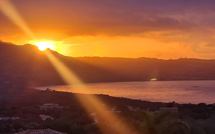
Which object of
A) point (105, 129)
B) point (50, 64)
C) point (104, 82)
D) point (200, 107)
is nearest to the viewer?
point (105, 129)

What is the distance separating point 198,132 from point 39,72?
507 feet

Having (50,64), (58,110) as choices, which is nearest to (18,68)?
(50,64)

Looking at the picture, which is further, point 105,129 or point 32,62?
point 32,62

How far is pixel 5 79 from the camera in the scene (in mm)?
137625

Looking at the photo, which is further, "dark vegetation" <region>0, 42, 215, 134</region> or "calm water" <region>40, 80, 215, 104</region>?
"calm water" <region>40, 80, 215, 104</region>

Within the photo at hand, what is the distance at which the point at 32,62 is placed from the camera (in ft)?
555

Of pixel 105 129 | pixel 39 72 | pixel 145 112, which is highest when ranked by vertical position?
pixel 39 72

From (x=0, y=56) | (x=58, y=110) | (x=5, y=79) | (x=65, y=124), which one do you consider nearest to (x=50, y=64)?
(x=0, y=56)

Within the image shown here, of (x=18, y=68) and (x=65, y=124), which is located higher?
(x=18, y=68)

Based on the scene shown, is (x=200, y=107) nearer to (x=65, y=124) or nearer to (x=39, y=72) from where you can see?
(x=65, y=124)

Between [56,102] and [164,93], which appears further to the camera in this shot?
[164,93]

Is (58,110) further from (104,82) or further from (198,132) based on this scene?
(104,82)

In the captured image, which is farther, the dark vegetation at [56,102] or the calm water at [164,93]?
the calm water at [164,93]

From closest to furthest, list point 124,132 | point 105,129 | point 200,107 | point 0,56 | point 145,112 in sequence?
1. point 145,112
2. point 124,132
3. point 105,129
4. point 200,107
5. point 0,56
